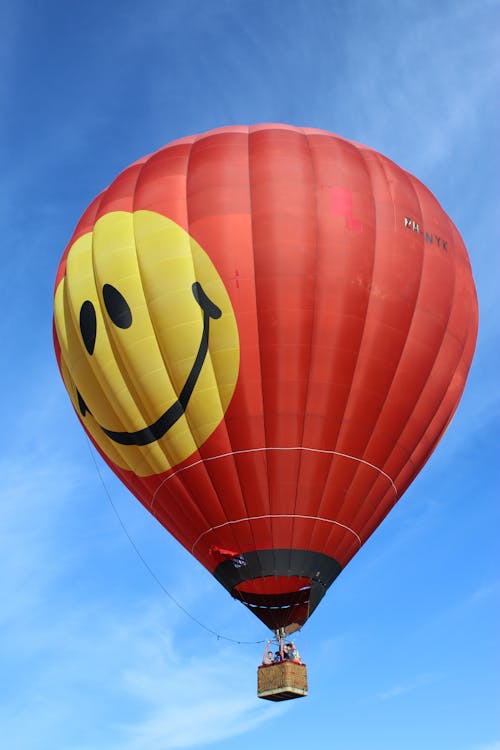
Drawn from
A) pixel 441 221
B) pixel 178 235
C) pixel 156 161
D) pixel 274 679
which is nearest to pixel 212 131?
pixel 156 161

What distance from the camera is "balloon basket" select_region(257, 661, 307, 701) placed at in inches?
701

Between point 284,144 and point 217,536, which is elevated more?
point 284,144

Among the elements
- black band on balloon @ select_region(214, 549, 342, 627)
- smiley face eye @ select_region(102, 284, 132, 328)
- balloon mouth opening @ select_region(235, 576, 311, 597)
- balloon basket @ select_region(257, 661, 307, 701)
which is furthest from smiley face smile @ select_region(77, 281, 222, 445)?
balloon basket @ select_region(257, 661, 307, 701)

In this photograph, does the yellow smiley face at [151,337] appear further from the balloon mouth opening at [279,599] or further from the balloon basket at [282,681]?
the balloon basket at [282,681]

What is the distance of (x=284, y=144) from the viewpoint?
19.9 metres

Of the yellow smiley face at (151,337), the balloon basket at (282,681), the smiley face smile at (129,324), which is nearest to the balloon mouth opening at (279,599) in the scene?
the balloon basket at (282,681)

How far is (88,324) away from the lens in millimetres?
19688

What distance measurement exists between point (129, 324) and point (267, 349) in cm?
257

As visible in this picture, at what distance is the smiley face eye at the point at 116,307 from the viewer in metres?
19.0

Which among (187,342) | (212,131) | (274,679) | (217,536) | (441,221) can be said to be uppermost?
(212,131)

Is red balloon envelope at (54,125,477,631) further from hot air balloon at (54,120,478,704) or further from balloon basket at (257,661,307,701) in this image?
balloon basket at (257,661,307,701)

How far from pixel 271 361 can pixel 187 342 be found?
4.98ft

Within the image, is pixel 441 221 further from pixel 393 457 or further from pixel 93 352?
pixel 93 352

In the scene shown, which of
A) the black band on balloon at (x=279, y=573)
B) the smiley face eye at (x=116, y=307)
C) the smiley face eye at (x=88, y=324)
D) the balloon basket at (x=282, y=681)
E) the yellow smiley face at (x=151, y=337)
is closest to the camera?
the balloon basket at (x=282, y=681)
